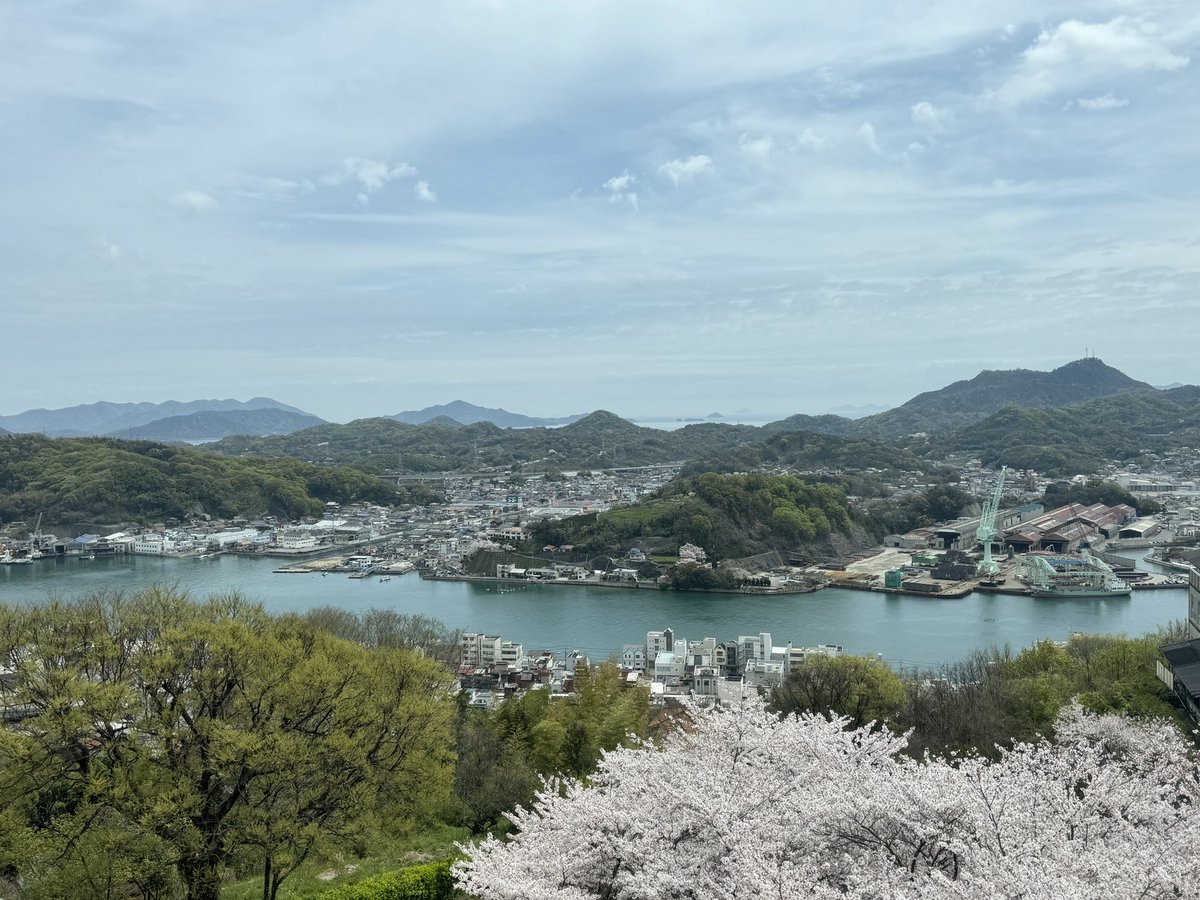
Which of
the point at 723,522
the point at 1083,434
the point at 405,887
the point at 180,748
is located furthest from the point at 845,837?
the point at 1083,434

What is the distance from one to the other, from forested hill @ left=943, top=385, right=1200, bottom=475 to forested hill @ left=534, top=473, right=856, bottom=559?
15.1 m

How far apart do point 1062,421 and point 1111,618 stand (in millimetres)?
28899

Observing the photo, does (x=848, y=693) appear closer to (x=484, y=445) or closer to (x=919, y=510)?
(x=919, y=510)

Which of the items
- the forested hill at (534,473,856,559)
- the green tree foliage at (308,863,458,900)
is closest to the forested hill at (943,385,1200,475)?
the forested hill at (534,473,856,559)

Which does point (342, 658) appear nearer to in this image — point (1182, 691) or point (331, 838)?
point (331, 838)

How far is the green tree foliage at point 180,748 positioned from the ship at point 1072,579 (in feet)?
44.1

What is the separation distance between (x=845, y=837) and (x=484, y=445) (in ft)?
147

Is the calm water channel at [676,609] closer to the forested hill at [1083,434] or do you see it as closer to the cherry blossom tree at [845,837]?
the cherry blossom tree at [845,837]

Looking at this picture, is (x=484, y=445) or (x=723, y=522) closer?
(x=723, y=522)

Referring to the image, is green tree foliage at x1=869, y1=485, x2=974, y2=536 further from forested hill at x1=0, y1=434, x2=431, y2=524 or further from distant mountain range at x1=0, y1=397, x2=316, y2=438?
distant mountain range at x1=0, y1=397, x2=316, y2=438

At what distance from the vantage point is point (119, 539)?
20.3 metres

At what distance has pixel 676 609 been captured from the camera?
13875 mm

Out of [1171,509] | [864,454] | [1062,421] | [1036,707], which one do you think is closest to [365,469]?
[864,454]

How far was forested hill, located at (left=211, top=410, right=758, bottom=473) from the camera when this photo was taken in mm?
39688
